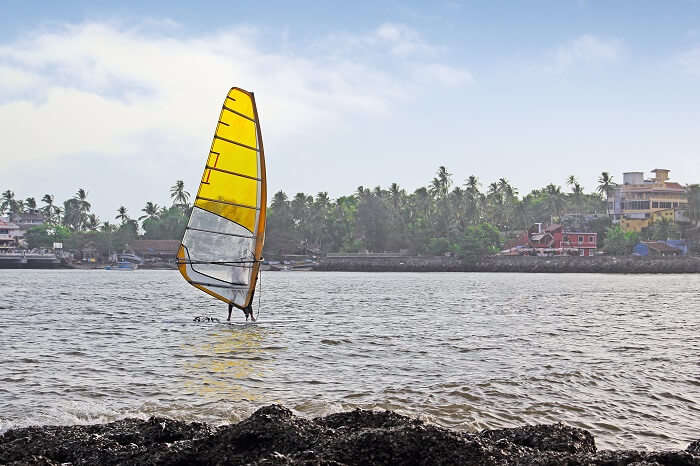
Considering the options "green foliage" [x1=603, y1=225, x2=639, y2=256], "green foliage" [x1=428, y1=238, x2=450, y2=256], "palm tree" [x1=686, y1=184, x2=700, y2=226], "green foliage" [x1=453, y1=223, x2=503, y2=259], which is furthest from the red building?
"green foliage" [x1=428, y1=238, x2=450, y2=256]

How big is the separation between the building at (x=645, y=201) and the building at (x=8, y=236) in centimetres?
10803

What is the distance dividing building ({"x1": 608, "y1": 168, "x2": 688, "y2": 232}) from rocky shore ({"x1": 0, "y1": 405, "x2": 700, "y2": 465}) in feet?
364

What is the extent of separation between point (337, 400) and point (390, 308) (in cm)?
2191

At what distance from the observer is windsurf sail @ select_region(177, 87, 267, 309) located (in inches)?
792

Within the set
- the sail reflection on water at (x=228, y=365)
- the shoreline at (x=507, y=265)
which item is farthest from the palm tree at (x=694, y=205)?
the sail reflection on water at (x=228, y=365)

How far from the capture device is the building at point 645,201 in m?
109

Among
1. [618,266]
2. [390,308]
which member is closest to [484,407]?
[390,308]

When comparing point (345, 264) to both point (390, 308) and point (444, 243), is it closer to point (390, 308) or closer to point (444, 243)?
point (444, 243)

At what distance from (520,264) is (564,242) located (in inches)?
300

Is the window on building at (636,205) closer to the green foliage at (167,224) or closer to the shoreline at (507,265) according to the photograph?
the shoreline at (507,265)

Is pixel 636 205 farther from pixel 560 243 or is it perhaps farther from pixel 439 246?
pixel 439 246

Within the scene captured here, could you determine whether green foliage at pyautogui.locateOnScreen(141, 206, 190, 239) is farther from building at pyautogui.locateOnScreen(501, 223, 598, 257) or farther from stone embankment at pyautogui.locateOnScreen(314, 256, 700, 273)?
building at pyautogui.locateOnScreen(501, 223, 598, 257)

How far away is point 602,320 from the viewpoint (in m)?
25.4

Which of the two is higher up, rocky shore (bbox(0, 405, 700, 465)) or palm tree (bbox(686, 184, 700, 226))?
palm tree (bbox(686, 184, 700, 226))
